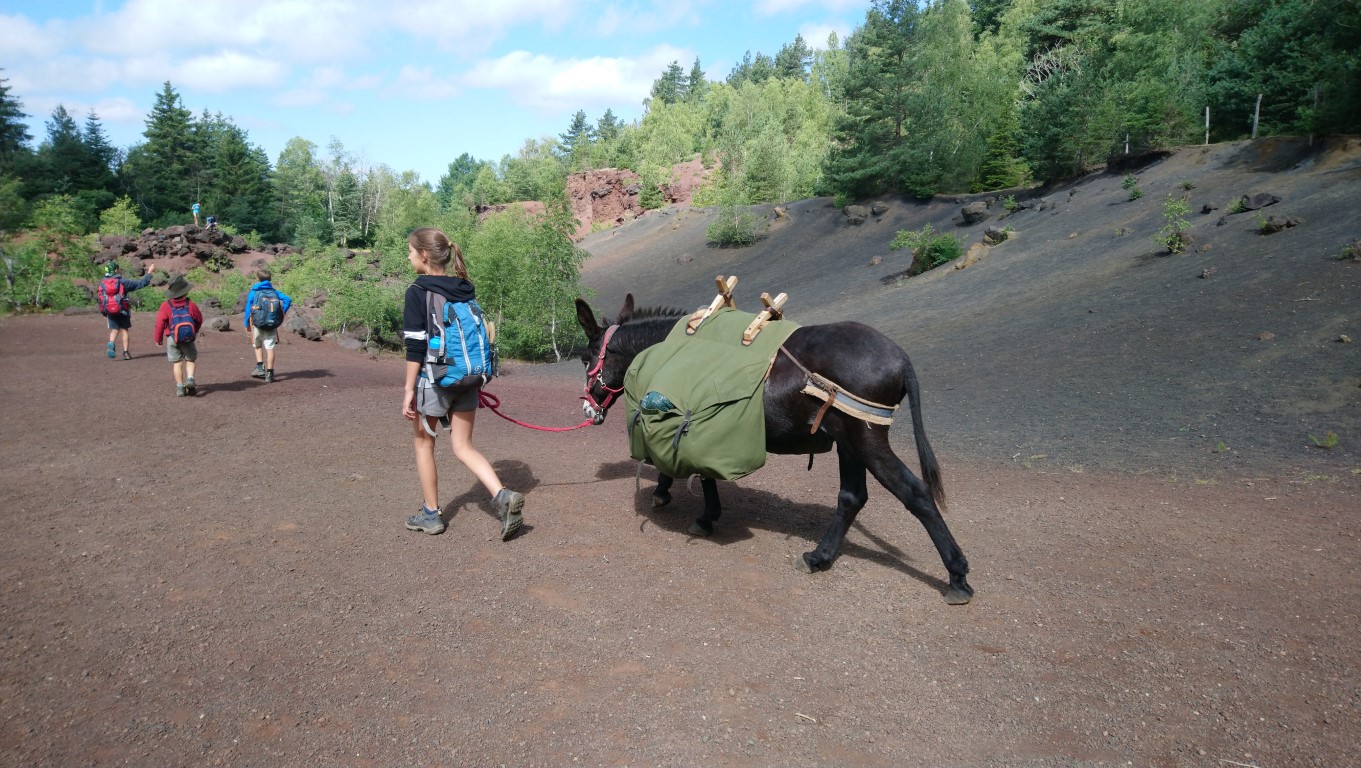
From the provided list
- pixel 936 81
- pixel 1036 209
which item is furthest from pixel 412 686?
pixel 936 81

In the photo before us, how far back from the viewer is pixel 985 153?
3469 cm

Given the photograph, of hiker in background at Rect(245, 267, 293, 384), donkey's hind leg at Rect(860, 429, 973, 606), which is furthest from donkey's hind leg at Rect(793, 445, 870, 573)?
hiker in background at Rect(245, 267, 293, 384)

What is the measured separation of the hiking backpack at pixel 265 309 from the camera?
11164 mm

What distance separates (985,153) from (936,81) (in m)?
4.78

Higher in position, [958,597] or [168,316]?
[168,316]

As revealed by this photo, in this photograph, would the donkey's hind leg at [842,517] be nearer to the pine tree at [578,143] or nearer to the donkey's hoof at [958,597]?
the donkey's hoof at [958,597]

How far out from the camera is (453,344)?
4859 millimetres

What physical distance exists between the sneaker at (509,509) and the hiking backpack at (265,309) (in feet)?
26.8

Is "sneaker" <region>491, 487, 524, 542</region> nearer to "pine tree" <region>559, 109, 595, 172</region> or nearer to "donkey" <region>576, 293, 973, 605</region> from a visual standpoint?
"donkey" <region>576, 293, 973, 605</region>

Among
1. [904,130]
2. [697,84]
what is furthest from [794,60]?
[904,130]

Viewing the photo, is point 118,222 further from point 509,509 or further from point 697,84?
point 697,84

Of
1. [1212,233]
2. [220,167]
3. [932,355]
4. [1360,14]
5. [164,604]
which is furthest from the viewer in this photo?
[220,167]

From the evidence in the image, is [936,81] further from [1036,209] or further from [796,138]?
[796,138]

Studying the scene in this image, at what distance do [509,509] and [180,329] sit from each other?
734cm
